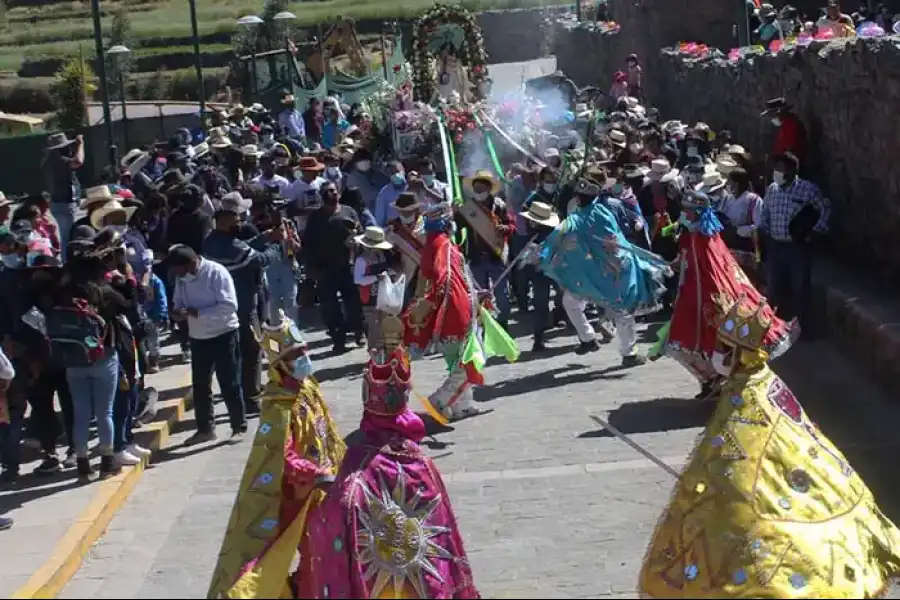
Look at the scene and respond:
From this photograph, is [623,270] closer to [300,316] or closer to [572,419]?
[572,419]

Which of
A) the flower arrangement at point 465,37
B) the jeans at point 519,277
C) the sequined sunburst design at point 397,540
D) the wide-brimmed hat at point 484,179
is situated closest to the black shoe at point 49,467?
the sequined sunburst design at point 397,540

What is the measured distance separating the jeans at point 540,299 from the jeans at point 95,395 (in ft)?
17.7

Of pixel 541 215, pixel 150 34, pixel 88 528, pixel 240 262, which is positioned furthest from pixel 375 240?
pixel 150 34

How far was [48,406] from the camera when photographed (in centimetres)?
1154

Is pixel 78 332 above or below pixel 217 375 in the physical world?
above

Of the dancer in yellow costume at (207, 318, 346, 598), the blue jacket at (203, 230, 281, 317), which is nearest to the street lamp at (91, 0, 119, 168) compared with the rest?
the blue jacket at (203, 230, 281, 317)

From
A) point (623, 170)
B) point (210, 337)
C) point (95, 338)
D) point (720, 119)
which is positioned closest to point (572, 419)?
point (210, 337)

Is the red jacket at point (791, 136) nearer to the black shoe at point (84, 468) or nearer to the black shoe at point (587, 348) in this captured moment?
the black shoe at point (587, 348)

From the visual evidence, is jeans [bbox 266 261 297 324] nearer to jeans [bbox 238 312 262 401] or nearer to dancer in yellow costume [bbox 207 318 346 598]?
jeans [bbox 238 312 262 401]

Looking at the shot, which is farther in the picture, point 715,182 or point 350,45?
point 350,45

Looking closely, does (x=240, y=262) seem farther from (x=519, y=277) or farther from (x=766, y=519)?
(x=766, y=519)

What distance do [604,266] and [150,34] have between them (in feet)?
164

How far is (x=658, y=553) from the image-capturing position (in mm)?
6832

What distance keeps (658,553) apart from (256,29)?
120ft
